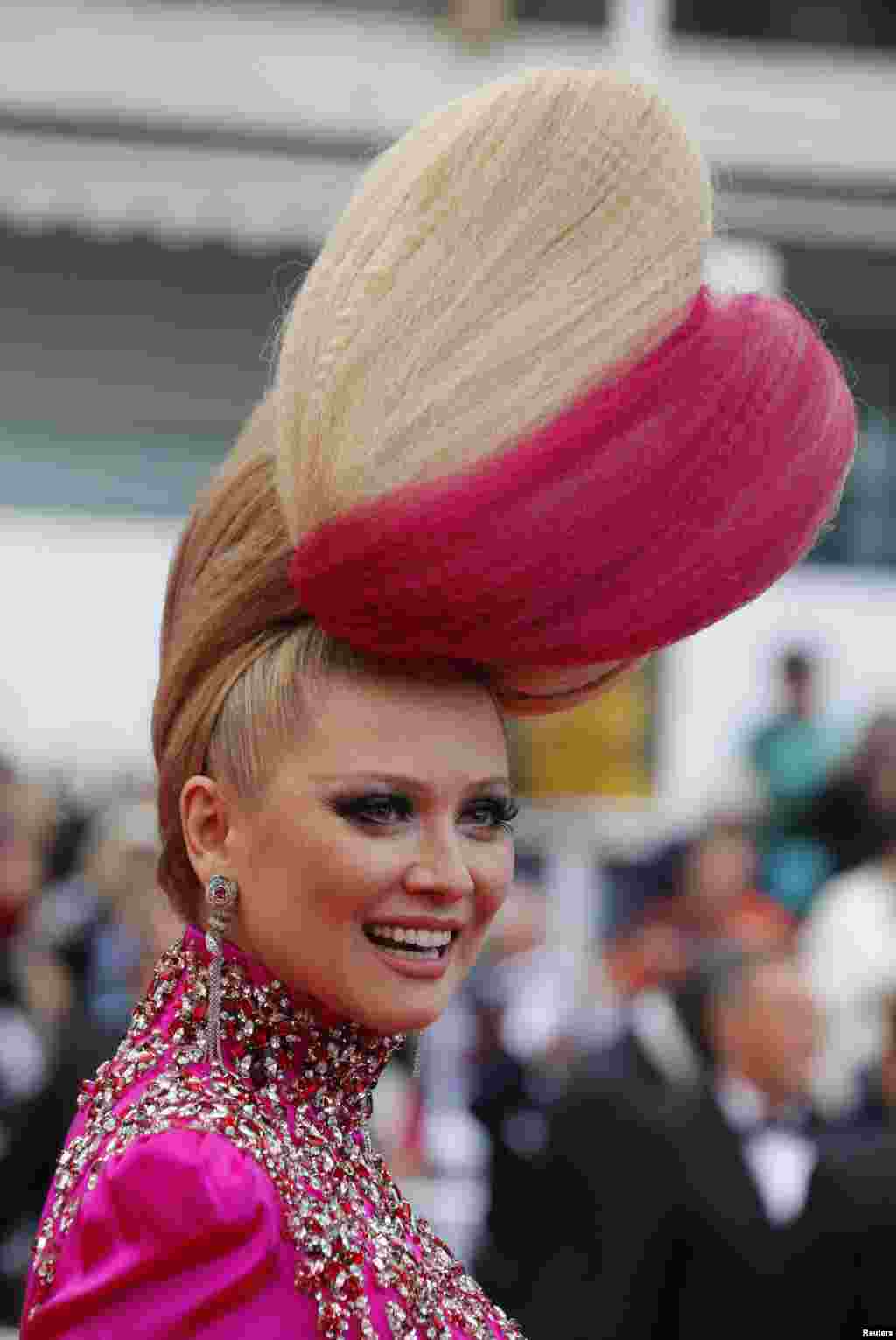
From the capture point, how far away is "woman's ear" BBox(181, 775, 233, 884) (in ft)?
7.29

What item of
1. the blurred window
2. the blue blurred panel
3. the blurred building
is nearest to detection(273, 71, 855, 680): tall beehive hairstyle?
the blurred building

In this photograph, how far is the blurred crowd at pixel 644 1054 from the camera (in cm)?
450

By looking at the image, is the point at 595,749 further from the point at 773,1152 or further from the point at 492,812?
the point at 492,812

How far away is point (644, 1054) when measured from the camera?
567 centimetres

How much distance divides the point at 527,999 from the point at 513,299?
5381 millimetres

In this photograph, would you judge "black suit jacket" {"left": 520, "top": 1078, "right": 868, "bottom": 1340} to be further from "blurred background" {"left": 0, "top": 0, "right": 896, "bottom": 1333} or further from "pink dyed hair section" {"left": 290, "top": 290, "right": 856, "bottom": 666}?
"blurred background" {"left": 0, "top": 0, "right": 896, "bottom": 1333}

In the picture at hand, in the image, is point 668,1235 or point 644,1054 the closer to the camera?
point 668,1235

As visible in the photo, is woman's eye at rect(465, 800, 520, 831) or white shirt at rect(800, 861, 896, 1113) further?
white shirt at rect(800, 861, 896, 1113)

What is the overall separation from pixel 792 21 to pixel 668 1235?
8.48 meters

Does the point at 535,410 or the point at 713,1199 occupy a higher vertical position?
the point at 535,410

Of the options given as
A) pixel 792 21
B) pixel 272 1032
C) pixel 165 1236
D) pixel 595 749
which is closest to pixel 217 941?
pixel 272 1032

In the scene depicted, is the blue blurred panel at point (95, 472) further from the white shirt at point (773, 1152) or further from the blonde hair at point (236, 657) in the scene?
the blonde hair at point (236, 657)

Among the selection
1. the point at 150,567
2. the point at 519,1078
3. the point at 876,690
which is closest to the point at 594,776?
the point at 876,690

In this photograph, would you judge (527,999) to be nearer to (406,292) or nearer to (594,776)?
(594,776)
